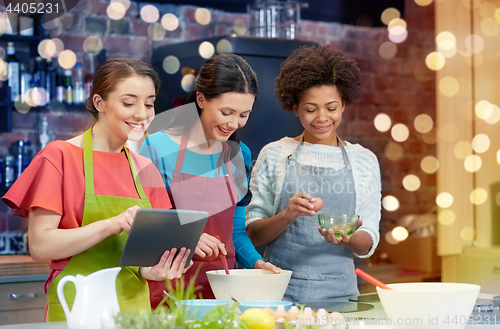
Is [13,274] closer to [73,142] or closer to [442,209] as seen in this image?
[73,142]

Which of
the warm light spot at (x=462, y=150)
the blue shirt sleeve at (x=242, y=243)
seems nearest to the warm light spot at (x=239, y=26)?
the warm light spot at (x=462, y=150)

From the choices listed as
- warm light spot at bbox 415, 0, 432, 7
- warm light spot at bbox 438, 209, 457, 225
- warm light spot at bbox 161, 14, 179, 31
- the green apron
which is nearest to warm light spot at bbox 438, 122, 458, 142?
warm light spot at bbox 438, 209, 457, 225

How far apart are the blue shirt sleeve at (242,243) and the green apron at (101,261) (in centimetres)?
35

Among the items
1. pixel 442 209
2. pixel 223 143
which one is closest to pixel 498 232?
pixel 442 209

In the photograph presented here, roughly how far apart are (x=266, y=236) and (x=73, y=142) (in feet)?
2.31

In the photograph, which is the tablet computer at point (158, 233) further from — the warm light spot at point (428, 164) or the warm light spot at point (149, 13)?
A: the warm light spot at point (428, 164)

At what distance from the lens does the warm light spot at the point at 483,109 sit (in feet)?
9.12

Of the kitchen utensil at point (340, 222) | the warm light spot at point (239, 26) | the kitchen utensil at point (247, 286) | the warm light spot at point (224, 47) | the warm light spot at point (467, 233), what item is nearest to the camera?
the kitchen utensil at point (247, 286)

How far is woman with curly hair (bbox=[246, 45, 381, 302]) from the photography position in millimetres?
1687

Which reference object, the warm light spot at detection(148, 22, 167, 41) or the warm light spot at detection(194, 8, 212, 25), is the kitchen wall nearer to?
the warm light spot at detection(194, 8, 212, 25)

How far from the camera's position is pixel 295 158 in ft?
5.92

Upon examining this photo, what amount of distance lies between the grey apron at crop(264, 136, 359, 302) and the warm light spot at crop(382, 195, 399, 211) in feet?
5.36

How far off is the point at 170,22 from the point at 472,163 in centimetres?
181

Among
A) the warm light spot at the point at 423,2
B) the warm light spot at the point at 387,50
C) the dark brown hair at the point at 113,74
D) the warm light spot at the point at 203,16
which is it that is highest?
the warm light spot at the point at 423,2
